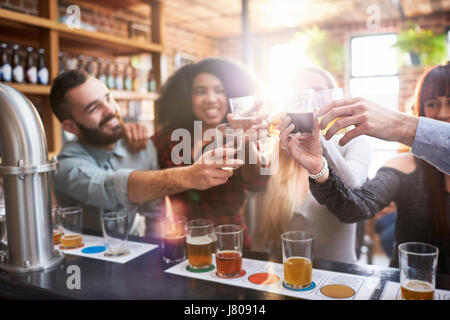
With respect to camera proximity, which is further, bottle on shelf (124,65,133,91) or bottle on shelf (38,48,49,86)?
bottle on shelf (124,65,133,91)

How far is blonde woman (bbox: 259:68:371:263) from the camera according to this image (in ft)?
4.99

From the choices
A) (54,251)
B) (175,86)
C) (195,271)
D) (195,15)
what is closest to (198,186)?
(195,271)

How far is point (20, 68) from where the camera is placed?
2.59m

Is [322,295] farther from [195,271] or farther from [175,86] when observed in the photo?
[175,86]

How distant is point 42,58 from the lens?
259cm

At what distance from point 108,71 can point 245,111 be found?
2.33 metres

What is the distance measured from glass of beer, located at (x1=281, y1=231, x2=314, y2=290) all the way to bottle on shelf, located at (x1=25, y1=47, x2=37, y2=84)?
2.29 metres

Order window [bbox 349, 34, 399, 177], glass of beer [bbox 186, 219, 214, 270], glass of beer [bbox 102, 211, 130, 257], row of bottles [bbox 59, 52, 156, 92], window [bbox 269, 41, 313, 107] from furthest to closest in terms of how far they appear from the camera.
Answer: window [bbox 269, 41, 313, 107] < window [bbox 349, 34, 399, 177] < row of bottles [bbox 59, 52, 156, 92] < glass of beer [bbox 102, 211, 130, 257] < glass of beer [bbox 186, 219, 214, 270]

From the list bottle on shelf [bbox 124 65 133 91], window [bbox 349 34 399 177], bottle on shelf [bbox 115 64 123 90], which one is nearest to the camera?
bottle on shelf [bbox 115 64 123 90]

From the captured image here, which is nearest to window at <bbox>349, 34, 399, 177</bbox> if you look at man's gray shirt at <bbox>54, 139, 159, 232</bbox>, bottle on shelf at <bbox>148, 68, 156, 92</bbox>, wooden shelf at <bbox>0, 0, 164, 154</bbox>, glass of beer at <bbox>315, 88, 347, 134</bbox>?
bottle on shelf at <bbox>148, 68, 156, 92</bbox>

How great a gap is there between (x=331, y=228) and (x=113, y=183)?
2.84 ft

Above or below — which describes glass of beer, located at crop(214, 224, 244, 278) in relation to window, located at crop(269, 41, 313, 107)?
below

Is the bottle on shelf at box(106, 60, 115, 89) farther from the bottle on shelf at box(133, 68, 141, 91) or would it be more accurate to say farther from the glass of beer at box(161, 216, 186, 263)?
the glass of beer at box(161, 216, 186, 263)

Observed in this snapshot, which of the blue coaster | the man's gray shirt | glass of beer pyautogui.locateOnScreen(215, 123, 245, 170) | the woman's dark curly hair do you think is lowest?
the blue coaster
